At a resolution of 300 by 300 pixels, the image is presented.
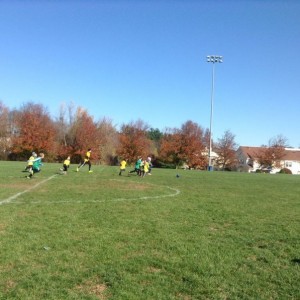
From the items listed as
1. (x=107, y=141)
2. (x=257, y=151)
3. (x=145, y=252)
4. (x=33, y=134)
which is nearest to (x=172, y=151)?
(x=107, y=141)

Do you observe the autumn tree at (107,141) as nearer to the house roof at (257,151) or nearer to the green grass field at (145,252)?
the house roof at (257,151)

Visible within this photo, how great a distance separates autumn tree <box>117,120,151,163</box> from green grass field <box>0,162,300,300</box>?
66.3 meters

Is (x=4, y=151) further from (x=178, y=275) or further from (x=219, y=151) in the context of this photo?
(x=178, y=275)

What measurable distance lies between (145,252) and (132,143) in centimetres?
7269

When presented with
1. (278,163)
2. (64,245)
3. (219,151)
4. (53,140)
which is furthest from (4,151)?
(64,245)

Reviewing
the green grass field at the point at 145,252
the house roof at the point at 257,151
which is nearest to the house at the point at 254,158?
the house roof at the point at 257,151

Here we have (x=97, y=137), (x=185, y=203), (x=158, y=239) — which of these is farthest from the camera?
(x=97, y=137)

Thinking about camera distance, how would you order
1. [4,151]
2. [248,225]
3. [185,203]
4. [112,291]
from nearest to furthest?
[112,291] → [248,225] → [185,203] → [4,151]

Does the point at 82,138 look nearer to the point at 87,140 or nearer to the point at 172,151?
the point at 87,140

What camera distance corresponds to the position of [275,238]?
26.0 ft

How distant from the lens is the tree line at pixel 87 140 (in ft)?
230

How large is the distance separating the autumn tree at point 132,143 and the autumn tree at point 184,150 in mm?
3911

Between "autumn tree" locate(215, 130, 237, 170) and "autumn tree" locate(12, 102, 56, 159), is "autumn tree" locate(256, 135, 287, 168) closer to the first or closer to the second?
"autumn tree" locate(215, 130, 237, 170)

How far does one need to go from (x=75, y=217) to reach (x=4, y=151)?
6533 centimetres
